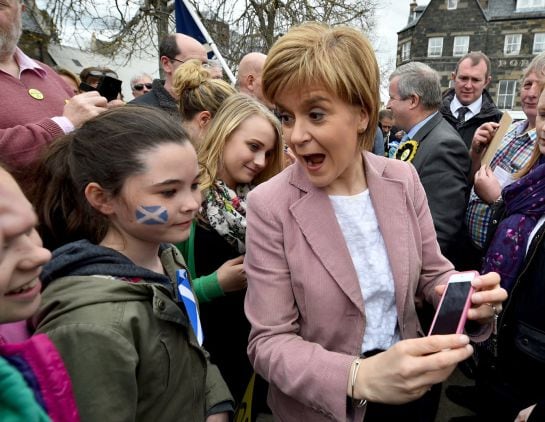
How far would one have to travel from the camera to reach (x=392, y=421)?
59.2 inches

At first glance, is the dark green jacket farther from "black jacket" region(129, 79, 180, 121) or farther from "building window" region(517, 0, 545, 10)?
"building window" region(517, 0, 545, 10)

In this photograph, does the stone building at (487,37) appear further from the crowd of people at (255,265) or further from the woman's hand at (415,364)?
the woman's hand at (415,364)

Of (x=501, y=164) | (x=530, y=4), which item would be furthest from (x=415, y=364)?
(x=530, y=4)

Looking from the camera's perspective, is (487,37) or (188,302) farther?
(487,37)

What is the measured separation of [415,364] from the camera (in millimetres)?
977

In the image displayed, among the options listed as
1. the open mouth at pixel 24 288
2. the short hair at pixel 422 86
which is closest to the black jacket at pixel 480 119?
the short hair at pixel 422 86

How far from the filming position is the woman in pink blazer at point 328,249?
3.99ft

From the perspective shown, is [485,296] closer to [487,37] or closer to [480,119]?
[480,119]

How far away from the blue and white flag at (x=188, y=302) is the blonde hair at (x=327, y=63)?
784mm

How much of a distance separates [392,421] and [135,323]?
997 millimetres

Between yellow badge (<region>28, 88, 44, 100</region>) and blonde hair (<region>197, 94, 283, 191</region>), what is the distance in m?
0.86

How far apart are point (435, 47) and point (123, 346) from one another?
125 ft

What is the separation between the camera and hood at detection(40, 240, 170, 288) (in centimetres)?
122

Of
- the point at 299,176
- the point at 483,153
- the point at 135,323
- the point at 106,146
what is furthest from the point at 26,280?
the point at 483,153
